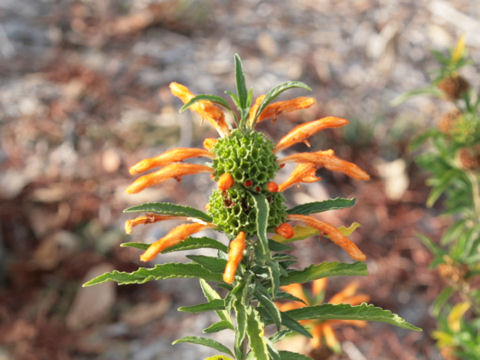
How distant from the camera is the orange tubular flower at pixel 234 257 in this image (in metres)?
0.98

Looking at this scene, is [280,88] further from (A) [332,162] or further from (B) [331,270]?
(B) [331,270]

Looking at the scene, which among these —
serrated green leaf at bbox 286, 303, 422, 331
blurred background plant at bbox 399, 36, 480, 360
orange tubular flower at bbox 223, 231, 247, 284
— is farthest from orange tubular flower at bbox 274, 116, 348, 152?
blurred background plant at bbox 399, 36, 480, 360

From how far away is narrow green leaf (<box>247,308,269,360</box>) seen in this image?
106cm

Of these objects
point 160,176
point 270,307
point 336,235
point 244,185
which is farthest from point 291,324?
point 160,176

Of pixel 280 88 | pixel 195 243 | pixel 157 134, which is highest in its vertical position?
pixel 280 88

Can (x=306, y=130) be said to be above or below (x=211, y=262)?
above

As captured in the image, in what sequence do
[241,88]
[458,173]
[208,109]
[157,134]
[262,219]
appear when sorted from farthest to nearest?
[157,134], [458,173], [208,109], [241,88], [262,219]

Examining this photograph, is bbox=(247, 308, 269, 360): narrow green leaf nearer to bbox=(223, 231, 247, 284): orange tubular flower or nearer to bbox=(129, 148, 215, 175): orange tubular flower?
bbox=(223, 231, 247, 284): orange tubular flower

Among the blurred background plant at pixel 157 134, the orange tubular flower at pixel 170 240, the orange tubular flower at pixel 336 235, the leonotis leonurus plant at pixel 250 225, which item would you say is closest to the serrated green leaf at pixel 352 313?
the leonotis leonurus plant at pixel 250 225

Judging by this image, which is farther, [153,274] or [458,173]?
[458,173]

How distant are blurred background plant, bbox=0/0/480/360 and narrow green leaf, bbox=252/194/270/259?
1.93m

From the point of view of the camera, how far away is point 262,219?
39.5 inches

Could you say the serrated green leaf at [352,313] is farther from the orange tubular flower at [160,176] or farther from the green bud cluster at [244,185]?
the orange tubular flower at [160,176]

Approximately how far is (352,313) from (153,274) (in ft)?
1.37
